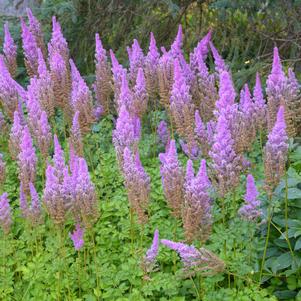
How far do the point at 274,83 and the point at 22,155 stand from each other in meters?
1.70

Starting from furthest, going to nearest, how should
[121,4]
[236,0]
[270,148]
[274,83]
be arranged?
[121,4]
[236,0]
[274,83]
[270,148]

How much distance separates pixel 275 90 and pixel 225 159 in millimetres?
713

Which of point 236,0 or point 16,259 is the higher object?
point 236,0

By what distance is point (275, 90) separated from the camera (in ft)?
12.0

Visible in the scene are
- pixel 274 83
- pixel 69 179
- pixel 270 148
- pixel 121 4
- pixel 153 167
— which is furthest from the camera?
pixel 121 4

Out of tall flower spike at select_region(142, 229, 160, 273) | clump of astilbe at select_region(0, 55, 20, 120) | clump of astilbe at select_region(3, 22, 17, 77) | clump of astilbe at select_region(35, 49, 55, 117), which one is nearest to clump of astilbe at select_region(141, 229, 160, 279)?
tall flower spike at select_region(142, 229, 160, 273)

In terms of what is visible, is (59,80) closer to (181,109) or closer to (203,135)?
(181,109)

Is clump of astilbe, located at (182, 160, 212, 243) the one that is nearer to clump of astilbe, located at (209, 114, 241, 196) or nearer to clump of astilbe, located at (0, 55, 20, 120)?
clump of astilbe, located at (209, 114, 241, 196)

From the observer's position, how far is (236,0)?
585 centimetres

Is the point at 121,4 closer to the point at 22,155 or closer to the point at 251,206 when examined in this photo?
the point at 22,155

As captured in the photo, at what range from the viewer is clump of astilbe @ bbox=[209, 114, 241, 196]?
3195 mm

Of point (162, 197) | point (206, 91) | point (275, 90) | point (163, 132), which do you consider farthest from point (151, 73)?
point (275, 90)

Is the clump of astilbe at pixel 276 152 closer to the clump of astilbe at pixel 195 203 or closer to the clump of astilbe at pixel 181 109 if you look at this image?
the clump of astilbe at pixel 195 203

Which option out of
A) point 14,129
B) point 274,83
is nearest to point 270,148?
point 274,83
